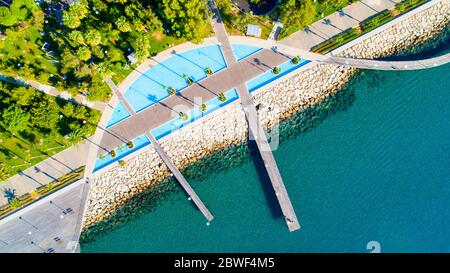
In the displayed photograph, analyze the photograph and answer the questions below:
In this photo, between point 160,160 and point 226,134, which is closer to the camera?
point 160,160

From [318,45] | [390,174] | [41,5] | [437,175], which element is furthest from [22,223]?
[437,175]

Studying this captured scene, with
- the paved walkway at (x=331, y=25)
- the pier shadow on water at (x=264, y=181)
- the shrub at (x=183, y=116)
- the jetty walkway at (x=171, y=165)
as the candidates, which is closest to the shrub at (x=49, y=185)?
the jetty walkway at (x=171, y=165)

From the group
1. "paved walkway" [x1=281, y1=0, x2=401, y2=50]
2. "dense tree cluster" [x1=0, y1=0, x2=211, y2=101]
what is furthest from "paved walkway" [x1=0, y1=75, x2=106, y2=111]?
"paved walkway" [x1=281, y1=0, x2=401, y2=50]

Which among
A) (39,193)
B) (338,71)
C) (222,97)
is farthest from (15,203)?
(338,71)

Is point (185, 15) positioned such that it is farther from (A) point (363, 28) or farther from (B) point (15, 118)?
(B) point (15, 118)

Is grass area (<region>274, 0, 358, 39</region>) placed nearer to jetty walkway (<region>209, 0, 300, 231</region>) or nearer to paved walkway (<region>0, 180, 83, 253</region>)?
jetty walkway (<region>209, 0, 300, 231</region>)
